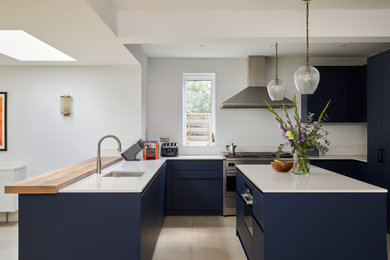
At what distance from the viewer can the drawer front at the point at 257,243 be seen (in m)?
2.06

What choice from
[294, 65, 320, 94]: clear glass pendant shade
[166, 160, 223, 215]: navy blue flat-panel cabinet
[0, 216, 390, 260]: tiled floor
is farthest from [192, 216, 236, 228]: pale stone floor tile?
[294, 65, 320, 94]: clear glass pendant shade

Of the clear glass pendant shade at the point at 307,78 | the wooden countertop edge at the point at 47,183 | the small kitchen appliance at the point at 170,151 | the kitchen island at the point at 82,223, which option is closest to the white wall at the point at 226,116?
the small kitchen appliance at the point at 170,151

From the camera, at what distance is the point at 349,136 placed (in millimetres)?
4867

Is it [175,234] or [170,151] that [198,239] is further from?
[170,151]

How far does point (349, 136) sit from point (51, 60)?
4.83 meters

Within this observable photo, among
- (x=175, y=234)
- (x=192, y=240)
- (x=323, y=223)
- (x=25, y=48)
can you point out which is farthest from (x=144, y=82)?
(x=323, y=223)

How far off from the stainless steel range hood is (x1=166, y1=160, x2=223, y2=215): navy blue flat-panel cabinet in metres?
0.99

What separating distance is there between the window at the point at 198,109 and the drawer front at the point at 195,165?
71 centimetres

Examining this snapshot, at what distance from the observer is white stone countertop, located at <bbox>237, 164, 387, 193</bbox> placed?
1987 mm

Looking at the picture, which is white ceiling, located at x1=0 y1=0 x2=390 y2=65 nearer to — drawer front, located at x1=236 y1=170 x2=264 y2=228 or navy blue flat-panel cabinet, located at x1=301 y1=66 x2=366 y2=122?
navy blue flat-panel cabinet, located at x1=301 y1=66 x2=366 y2=122

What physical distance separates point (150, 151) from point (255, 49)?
220 centimetres

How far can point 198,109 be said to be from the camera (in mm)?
4984

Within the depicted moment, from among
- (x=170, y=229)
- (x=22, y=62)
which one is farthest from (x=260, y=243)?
(x=22, y=62)

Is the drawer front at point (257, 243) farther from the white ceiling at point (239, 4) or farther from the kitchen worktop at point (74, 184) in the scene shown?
the white ceiling at point (239, 4)
